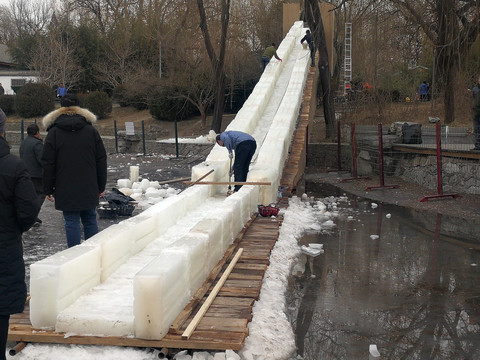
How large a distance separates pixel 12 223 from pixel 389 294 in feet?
14.1

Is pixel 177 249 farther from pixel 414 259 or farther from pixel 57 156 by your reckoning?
pixel 414 259

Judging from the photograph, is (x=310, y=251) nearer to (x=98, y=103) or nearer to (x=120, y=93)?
(x=98, y=103)

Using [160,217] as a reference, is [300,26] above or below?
above

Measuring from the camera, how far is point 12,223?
4.44 meters

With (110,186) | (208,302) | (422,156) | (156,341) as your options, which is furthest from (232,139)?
(156,341)

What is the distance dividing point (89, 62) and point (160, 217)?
107 feet

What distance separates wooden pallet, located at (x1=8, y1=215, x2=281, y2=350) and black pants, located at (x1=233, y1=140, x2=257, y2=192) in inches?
177

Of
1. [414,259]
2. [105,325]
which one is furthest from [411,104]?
[105,325]

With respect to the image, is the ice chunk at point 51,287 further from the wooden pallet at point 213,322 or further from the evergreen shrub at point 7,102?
the evergreen shrub at point 7,102

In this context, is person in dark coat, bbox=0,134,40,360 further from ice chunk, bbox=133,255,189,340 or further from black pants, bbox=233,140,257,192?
black pants, bbox=233,140,257,192

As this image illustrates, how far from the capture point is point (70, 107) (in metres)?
7.30

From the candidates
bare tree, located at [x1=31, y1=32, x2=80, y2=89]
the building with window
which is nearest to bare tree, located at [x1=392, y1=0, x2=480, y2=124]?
bare tree, located at [x1=31, y1=32, x2=80, y2=89]

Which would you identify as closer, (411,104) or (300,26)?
(411,104)

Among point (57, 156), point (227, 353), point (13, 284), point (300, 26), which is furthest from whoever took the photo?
point (300, 26)
